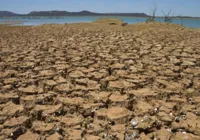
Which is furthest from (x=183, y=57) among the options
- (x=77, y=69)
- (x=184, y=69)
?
(x=77, y=69)

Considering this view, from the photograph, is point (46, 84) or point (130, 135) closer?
point (130, 135)

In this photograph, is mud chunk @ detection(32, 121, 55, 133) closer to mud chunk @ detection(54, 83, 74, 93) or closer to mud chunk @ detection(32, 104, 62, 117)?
mud chunk @ detection(32, 104, 62, 117)

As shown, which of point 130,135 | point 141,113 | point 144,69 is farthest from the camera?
point 144,69

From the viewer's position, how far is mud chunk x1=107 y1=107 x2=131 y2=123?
1.80 metres

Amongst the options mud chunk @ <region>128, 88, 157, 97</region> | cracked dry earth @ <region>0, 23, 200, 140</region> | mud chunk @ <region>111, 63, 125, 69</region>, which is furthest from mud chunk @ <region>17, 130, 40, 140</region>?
mud chunk @ <region>111, 63, 125, 69</region>

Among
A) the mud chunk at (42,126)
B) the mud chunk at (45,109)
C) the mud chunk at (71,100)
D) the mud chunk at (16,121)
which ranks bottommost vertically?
the mud chunk at (42,126)

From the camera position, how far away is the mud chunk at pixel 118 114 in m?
1.80

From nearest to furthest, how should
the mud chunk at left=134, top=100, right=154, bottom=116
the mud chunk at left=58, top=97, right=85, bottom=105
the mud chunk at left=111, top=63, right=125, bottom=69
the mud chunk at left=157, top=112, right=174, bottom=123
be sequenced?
the mud chunk at left=157, top=112, right=174, bottom=123 < the mud chunk at left=134, top=100, right=154, bottom=116 < the mud chunk at left=58, top=97, right=85, bottom=105 < the mud chunk at left=111, top=63, right=125, bottom=69

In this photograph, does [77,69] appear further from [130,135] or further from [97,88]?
[130,135]

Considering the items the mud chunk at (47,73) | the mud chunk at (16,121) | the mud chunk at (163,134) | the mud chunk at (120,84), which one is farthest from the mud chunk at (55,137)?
the mud chunk at (47,73)

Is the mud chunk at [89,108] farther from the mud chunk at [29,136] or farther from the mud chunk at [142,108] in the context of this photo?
the mud chunk at [29,136]

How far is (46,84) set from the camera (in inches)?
99.3

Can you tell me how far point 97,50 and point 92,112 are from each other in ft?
8.25

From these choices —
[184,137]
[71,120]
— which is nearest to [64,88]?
[71,120]
